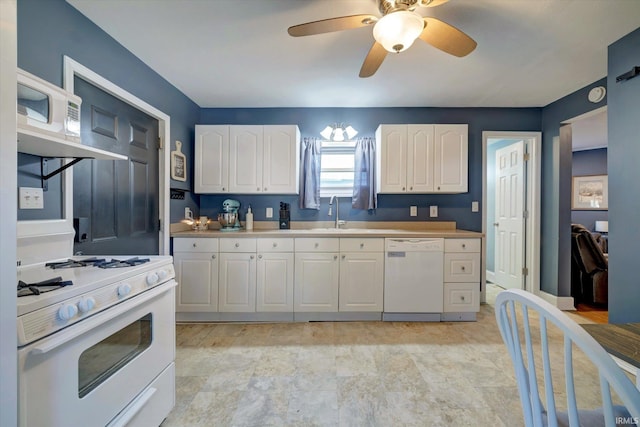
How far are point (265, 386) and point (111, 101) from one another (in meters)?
2.27

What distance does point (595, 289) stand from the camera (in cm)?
319

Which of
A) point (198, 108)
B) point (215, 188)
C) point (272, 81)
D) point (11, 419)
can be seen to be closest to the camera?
point (11, 419)

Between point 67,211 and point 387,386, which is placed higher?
point 67,211

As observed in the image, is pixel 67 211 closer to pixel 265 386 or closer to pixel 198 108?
pixel 265 386

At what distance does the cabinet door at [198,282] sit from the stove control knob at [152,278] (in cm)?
138

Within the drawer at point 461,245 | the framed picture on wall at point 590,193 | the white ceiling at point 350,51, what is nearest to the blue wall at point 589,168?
the framed picture on wall at point 590,193

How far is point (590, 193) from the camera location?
18.7 ft

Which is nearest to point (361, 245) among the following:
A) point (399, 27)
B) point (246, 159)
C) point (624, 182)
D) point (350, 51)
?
point (246, 159)

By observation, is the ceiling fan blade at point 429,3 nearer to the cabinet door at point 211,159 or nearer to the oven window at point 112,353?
the oven window at point 112,353

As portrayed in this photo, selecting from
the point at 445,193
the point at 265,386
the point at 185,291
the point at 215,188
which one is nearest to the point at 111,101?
the point at 215,188

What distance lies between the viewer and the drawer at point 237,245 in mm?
2668

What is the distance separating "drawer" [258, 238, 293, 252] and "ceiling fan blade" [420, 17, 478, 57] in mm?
1943

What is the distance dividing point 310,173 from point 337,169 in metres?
0.37

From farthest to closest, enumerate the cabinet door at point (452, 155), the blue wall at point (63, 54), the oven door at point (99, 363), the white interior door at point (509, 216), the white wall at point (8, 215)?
the white interior door at point (509, 216) < the cabinet door at point (452, 155) < the blue wall at point (63, 54) < the oven door at point (99, 363) < the white wall at point (8, 215)
